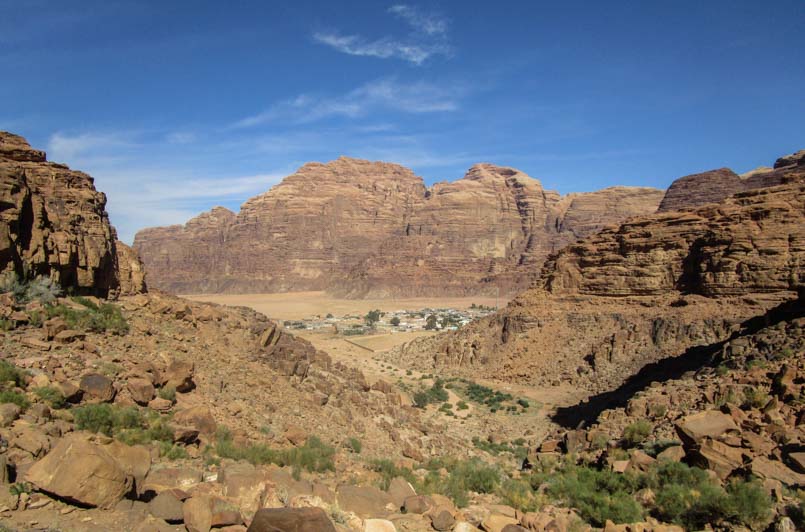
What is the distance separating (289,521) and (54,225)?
1175 centimetres

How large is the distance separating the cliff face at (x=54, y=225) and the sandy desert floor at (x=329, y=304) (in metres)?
74.0

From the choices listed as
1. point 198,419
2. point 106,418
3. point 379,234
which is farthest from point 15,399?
point 379,234

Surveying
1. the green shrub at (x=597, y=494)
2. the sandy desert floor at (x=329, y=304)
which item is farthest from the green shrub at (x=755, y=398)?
the sandy desert floor at (x=329, y=304)

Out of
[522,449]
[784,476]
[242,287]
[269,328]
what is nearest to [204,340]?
[269,328]

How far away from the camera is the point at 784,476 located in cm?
893

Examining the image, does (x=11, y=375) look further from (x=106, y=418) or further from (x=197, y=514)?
(x=197, y=514)

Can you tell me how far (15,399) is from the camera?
24.6 ft

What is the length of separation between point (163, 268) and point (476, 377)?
152486 millimetres

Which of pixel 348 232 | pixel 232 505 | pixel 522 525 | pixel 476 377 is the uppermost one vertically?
pixel 348 232

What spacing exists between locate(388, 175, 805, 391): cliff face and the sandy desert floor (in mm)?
58896

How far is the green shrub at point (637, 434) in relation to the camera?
13.2m

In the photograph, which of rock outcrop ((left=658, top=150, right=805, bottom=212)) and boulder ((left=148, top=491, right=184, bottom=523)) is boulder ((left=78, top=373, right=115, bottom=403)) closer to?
boulder ((left=148, top=491, right=184, bottom=523))

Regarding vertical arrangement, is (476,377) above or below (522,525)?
below

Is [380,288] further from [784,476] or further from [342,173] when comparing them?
[784,476]
